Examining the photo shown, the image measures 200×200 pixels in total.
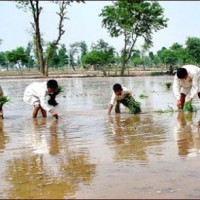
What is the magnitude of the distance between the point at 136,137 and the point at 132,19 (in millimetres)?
43227

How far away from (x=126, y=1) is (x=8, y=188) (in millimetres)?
46711

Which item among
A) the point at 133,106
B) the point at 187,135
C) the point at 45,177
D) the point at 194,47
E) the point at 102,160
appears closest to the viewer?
the point at 45,177

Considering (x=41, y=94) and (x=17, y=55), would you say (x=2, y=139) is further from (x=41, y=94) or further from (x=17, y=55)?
(x=17, y=55)

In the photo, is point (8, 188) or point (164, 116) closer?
point (8, 188)

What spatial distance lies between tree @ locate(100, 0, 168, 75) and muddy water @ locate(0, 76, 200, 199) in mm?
41398

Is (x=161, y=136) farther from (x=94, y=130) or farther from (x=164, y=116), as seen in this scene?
(x=164, y=116)

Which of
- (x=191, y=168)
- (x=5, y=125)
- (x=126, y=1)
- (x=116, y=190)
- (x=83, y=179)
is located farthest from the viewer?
(x=126, y=1)

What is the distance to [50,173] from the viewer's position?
4.46m

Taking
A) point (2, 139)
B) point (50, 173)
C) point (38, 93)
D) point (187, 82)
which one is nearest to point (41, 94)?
point (38, 93)

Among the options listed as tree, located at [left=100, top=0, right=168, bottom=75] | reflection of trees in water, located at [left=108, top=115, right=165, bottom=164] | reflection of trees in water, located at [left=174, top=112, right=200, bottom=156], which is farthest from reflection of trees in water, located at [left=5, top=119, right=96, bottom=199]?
tree, located at [left=100, top=0, right=168, bottom=75]

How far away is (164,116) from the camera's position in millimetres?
9742

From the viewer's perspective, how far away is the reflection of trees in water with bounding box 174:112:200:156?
5.42 m

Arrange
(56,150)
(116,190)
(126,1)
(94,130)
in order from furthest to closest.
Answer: (126,1), (94,130), (56,150), (116,190)

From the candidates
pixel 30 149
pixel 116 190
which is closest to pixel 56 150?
pixel 30 149
